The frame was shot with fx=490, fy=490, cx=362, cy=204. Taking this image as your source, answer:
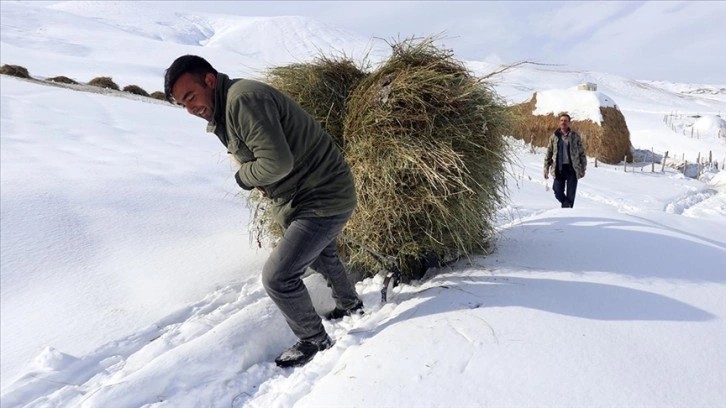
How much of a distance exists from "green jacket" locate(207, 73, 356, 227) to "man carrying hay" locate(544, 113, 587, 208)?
4421 mm

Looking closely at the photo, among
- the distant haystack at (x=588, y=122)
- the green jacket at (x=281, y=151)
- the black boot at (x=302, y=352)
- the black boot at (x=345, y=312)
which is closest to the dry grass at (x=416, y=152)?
the black boot at (x=345, y=312)

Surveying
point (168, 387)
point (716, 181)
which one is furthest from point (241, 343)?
point (716, 181)

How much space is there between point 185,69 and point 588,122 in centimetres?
1951

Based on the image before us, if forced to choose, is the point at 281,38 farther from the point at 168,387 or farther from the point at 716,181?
the point at 168,387

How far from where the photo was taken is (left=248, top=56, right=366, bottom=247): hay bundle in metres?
3.50

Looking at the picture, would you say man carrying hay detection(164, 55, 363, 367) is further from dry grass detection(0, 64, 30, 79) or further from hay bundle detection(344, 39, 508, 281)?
dry grass detection(0, 64, 30, 79)

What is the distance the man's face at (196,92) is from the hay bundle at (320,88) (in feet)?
3.94

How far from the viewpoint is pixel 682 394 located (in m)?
1.95

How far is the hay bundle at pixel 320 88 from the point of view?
3.50 m

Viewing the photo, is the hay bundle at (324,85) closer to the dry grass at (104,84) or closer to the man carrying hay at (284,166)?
the man carrying hay at (284,166)

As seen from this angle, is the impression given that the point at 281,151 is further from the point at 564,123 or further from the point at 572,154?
the point at 564,123

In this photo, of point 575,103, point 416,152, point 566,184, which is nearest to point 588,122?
point 575,103

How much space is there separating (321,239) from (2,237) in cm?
276

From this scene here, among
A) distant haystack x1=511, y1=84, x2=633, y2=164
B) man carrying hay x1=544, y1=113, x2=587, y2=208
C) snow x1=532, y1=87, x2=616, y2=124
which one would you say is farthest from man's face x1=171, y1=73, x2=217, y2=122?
snow x1=532, y1=87, x2=616, y2=124
